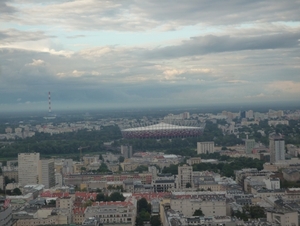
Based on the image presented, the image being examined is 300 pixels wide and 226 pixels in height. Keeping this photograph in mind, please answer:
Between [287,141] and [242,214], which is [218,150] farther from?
[242,214]

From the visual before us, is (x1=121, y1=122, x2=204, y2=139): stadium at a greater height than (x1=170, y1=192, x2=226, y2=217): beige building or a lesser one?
greater

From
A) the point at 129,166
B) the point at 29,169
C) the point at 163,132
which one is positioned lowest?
the point at 129,166

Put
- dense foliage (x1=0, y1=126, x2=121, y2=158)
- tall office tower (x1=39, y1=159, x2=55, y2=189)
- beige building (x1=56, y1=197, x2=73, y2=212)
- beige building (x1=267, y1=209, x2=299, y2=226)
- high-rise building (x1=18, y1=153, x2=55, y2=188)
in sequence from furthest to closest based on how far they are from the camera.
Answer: dense foliage (x1=0, y1=126, x2=121, y2=158) < high-rise building (x1=18, y1=153, x2=55, y2=188) < tall office tower (x1=39, y1=159, x2=55, y2=189) < beige building (x1=56, y1=197, x2=73, y2=212) < beige building (x1=267, y1=209, x2=299, y2=226)

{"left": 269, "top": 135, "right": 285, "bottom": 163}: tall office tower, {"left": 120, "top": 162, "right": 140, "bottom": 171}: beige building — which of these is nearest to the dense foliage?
{"left": 120, "top": 162, "right": 140, "bottom": 171}: beige building

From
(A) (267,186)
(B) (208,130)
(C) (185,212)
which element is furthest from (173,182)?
(B) (208,130)

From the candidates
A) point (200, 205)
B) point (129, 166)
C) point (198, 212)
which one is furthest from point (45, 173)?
point (198, 212)

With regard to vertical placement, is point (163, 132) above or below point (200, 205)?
above

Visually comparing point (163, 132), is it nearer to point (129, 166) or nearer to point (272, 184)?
point (129, 166)

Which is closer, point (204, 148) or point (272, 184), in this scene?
point (272, 184)

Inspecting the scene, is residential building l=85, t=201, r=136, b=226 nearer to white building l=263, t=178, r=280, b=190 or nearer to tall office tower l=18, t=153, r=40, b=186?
white building l=263, t=178, r=280, b=190
